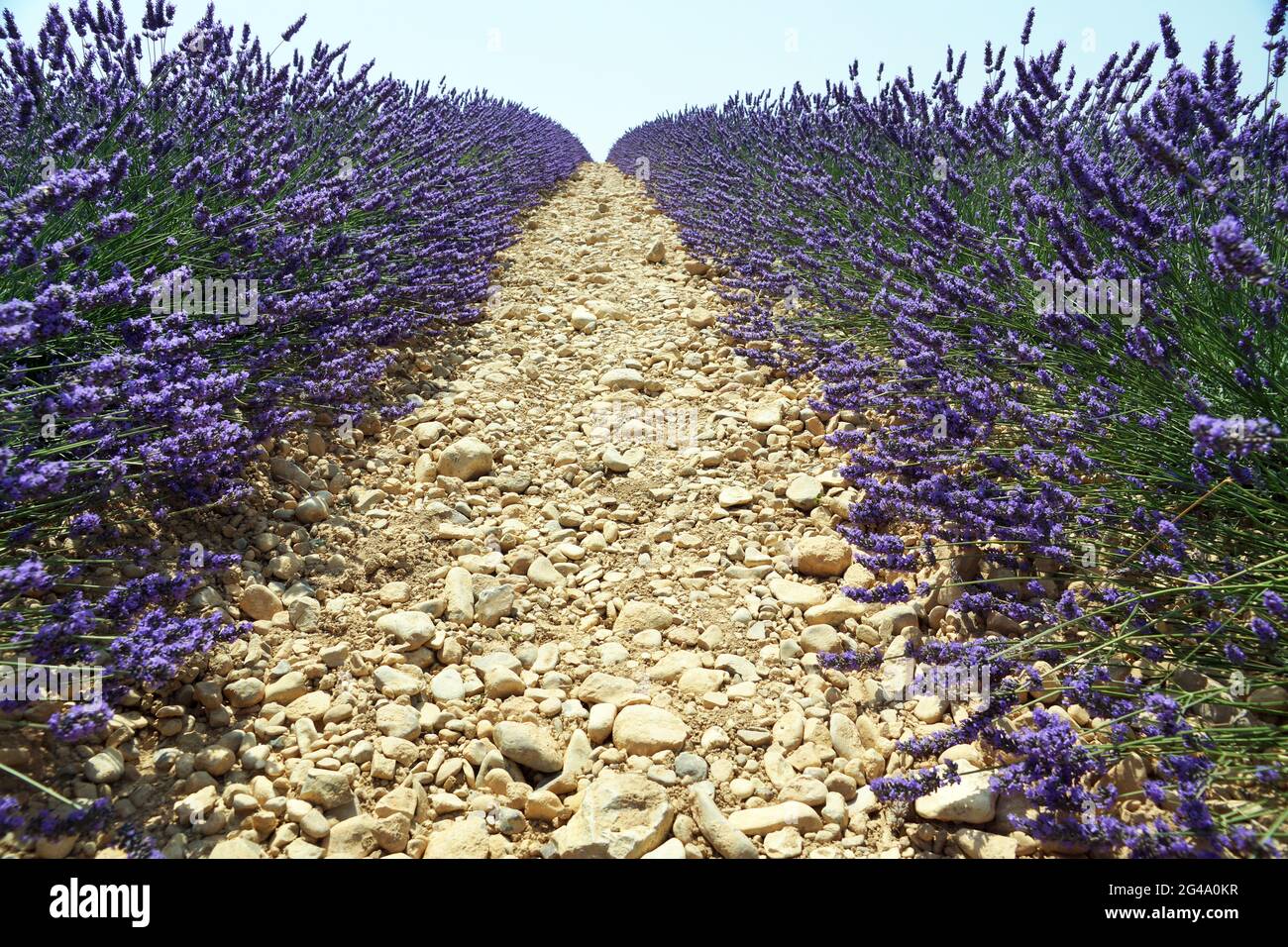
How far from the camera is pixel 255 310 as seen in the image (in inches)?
110

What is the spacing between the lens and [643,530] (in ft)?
9.23

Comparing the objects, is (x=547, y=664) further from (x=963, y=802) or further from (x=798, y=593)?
(x=963, y=802)

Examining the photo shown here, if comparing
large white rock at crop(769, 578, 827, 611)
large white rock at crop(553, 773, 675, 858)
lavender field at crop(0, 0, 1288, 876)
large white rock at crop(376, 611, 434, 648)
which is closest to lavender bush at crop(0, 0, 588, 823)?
lavender field at crop(0, 0, 1288, 876)

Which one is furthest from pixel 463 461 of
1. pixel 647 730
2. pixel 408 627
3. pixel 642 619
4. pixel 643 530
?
pixel 647 730

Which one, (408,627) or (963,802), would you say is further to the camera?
(408,627)

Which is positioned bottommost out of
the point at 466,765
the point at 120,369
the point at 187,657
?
the point at 466,765

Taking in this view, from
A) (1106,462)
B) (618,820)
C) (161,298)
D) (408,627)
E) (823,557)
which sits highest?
(161,298)

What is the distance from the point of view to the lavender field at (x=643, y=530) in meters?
1.55

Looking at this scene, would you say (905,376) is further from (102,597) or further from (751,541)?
(102,597)

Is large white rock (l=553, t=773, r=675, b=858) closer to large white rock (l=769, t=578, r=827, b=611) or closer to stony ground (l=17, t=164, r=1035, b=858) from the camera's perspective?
stony ground (l=17, t=164, r=1035, b=858)

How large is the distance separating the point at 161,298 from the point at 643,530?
1795mm

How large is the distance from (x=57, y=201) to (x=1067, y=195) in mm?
3523

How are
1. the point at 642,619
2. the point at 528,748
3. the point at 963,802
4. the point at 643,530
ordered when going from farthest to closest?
the point at 643,530 → the point at 642,619 → the point at 528,748 → the point at 963,802
